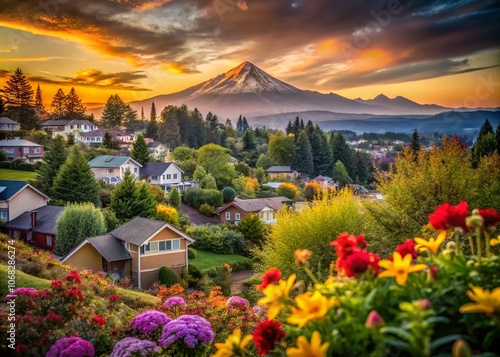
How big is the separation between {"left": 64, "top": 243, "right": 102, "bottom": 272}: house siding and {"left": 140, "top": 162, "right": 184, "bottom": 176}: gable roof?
22.3 m

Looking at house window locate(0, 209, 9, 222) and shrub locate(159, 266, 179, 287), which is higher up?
house window locate(0, 209, 9, 222)

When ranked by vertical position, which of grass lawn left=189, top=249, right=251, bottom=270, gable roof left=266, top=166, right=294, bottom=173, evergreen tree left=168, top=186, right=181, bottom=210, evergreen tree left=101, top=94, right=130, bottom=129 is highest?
evergreen tree left=101, top=94, right=130, bottom=129

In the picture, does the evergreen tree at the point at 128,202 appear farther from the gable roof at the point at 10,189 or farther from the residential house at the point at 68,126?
the residential house at the point at 68,126

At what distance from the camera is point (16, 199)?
19.8 meters

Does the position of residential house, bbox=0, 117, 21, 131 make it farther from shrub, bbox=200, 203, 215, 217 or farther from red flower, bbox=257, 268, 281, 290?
red flower, bbox=257, 268, 281, 290

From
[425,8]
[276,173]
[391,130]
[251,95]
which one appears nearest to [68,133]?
[276,173]

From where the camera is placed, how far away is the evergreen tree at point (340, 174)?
57016 mm

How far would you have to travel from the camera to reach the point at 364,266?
180 cm

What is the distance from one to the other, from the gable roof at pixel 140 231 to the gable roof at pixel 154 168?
20658 millimetres

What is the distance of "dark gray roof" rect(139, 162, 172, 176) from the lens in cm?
3975

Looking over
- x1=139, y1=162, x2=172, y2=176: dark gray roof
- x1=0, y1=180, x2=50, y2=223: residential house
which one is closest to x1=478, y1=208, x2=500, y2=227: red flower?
x1=0, y1=180, x2=50, y2=223: residential house

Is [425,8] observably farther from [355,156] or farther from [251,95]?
[251,95]

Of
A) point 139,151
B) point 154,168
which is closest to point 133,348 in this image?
point 154,168

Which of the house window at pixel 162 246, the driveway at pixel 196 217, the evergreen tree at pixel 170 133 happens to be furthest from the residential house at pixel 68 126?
the house window at pixel 162 246
